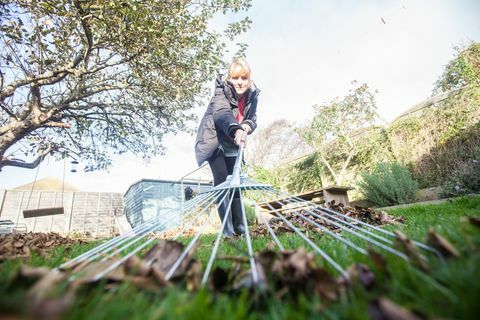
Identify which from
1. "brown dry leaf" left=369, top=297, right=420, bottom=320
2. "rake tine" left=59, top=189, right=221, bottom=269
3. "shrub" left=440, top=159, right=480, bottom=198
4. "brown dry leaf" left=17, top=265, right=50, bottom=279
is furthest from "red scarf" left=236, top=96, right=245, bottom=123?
"shrub" left=440, top=159, right=480, bottom=198

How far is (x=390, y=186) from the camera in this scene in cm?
510

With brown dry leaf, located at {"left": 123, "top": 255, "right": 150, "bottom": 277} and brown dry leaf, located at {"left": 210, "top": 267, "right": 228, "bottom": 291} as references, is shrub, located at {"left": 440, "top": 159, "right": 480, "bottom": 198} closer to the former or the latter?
brown dry leaf, located at {"left": 210, "top": 267, "right": 228, "bottom": 291}

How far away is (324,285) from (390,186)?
5.43 m

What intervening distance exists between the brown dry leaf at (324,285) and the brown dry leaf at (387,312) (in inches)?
4.5

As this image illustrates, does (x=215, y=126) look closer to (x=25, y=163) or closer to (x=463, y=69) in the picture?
(x=25, y=163)

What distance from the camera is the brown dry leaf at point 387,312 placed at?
0.33m

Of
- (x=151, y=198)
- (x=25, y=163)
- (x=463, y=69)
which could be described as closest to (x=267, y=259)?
(x=25, y=163)

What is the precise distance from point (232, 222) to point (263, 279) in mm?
2081

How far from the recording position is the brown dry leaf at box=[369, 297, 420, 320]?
33cm

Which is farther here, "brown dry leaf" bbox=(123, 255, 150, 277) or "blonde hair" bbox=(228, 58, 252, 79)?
"blonde hair" bbox=(228, 58, 252, 79)

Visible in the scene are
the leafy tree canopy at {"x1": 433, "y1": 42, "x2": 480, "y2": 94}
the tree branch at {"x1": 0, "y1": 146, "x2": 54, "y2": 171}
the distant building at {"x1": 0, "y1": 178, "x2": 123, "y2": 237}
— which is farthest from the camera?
the distant building at {"x1": 0, "y1": 178, "x2": 123, "y2": 237}

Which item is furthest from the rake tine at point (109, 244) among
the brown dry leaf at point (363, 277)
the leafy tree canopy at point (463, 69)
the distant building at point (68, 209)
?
the distant building at point (68, 209)

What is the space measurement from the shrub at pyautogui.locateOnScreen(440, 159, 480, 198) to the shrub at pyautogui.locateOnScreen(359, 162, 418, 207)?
59 centimetres

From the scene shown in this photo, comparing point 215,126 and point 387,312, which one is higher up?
point 215,126
